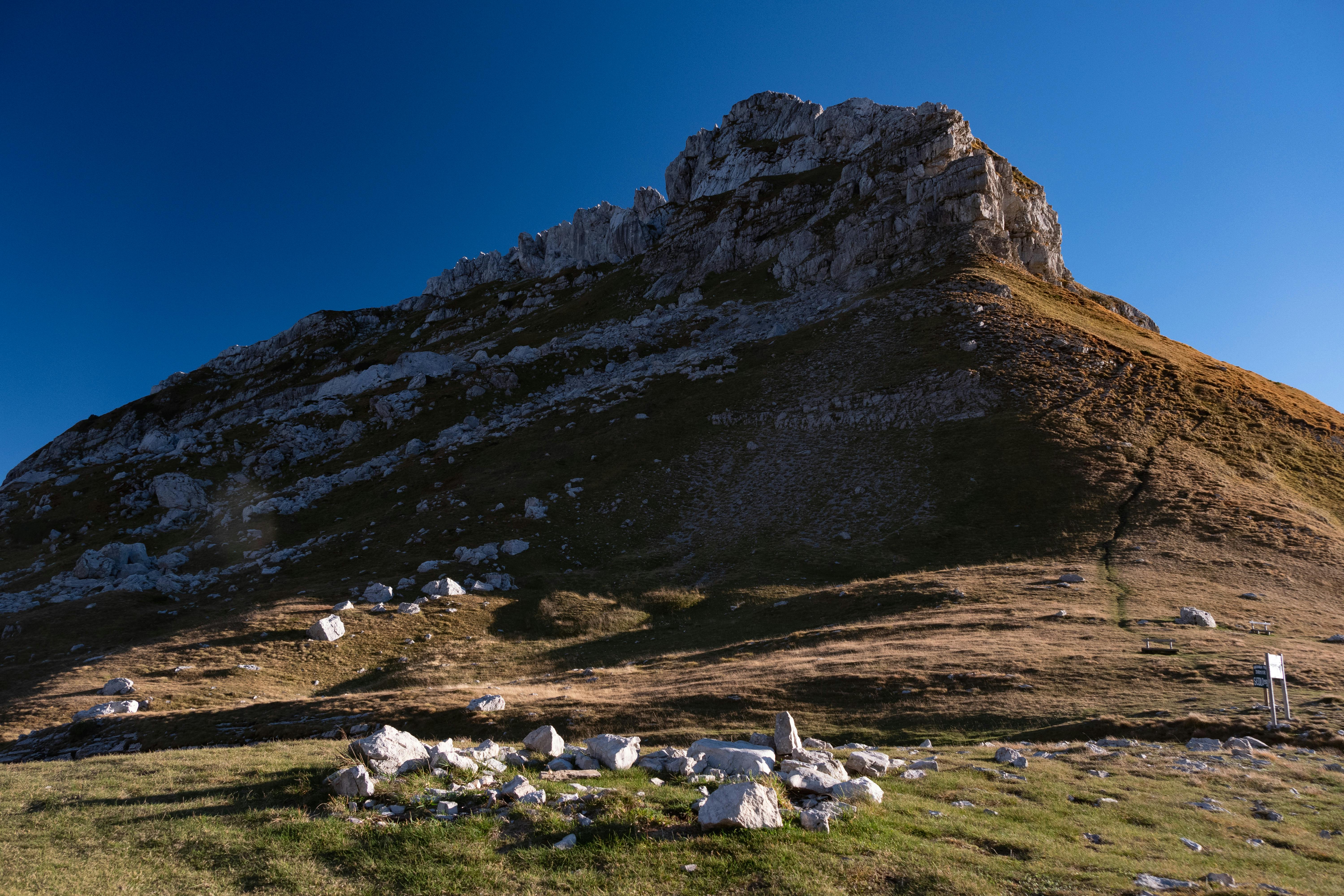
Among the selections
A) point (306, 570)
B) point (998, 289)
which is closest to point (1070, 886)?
point (306, 570)

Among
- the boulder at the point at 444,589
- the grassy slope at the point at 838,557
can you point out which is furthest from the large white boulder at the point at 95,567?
the boulder at the point at 444,589

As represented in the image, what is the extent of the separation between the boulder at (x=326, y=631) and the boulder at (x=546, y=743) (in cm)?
2665

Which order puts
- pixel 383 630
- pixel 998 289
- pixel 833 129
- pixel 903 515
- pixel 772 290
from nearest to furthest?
pixel 383 630 → pixel 903 515 → pixel 998 289 → pixel 772 290 → pixel 833 129

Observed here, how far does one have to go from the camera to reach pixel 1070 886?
9391 mm

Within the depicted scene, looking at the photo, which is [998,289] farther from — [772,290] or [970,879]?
[970,879]

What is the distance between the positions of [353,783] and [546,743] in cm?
490

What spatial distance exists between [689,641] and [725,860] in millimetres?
26832

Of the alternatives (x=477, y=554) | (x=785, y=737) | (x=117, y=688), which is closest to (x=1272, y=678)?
(x=785, y=737)

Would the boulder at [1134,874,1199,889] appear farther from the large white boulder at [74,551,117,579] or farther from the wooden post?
the large white boulder at [74,551,117,579]

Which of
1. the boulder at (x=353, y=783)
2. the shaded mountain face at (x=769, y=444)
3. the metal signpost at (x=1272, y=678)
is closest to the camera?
the boulder at (x=353, y=783)

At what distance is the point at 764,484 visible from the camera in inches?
2290

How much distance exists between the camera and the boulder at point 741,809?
34.6ft

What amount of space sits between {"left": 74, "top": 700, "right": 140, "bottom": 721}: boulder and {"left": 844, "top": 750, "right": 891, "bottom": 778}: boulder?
96.3 feet

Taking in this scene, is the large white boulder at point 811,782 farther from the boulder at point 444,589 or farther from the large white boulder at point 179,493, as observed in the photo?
the large white boulder at point 179,493
